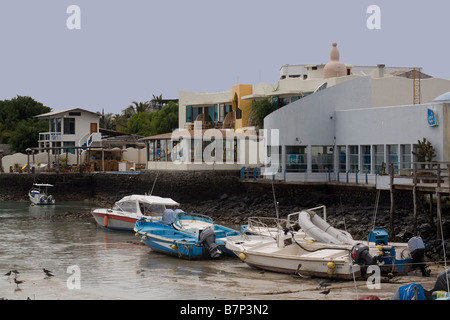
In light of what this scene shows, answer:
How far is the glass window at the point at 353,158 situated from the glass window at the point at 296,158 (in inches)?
108

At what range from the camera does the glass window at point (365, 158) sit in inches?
1584

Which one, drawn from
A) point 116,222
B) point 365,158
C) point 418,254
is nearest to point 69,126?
point 116,222

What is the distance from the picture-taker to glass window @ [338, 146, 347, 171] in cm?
4228

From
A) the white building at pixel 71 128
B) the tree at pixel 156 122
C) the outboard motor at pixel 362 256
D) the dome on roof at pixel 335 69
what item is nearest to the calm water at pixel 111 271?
the outboard motor at pixel 362 256

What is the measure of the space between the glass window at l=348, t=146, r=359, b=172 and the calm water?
12883 millimetres

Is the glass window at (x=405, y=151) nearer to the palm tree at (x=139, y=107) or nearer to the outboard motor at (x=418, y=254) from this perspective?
the outboard motor at (x=418, y=254)

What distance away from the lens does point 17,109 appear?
3969 inches

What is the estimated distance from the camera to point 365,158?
133 feet

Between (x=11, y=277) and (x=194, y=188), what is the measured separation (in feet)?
81.0
